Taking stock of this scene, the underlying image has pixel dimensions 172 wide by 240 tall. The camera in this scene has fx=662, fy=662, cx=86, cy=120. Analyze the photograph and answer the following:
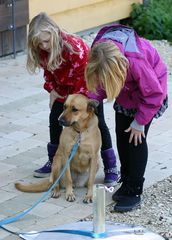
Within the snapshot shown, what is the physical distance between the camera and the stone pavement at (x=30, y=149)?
4.97m

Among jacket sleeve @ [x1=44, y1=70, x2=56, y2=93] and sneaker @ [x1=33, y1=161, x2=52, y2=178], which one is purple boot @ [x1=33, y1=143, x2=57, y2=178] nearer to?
sneaker @ [x1=33, y1=161, x2=52, y2=178]

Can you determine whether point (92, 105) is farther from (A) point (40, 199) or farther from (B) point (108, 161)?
(A) point (40, 199)

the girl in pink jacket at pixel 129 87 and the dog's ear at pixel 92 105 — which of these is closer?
the girl in pink jacket at pixel 129 87

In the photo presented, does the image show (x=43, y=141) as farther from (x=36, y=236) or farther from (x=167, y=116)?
(x=36, y=236)

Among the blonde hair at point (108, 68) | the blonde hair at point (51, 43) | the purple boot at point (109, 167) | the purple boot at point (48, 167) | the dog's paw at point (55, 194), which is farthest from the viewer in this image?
the purple boot at point (48, 167)

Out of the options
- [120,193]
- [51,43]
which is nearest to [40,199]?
[120,193]

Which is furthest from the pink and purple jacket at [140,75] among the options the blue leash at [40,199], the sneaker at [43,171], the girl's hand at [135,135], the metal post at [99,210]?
the metal post at [99,210]

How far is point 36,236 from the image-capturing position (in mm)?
3465

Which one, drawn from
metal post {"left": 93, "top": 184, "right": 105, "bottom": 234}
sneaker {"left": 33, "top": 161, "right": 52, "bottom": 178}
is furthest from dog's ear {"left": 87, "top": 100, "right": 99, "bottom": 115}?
metal post {"left": 93, "top": 184, "right": 105, "bottom": 234}

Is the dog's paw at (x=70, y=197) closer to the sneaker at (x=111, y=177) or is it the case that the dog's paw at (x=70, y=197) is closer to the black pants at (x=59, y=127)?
the sneaker at (x=111, y=177)

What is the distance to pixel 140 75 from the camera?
179 inches

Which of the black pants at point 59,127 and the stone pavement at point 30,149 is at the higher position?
the black pants at point 59,127

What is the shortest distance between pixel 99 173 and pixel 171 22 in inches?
285

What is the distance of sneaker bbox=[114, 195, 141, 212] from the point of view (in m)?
5.02
